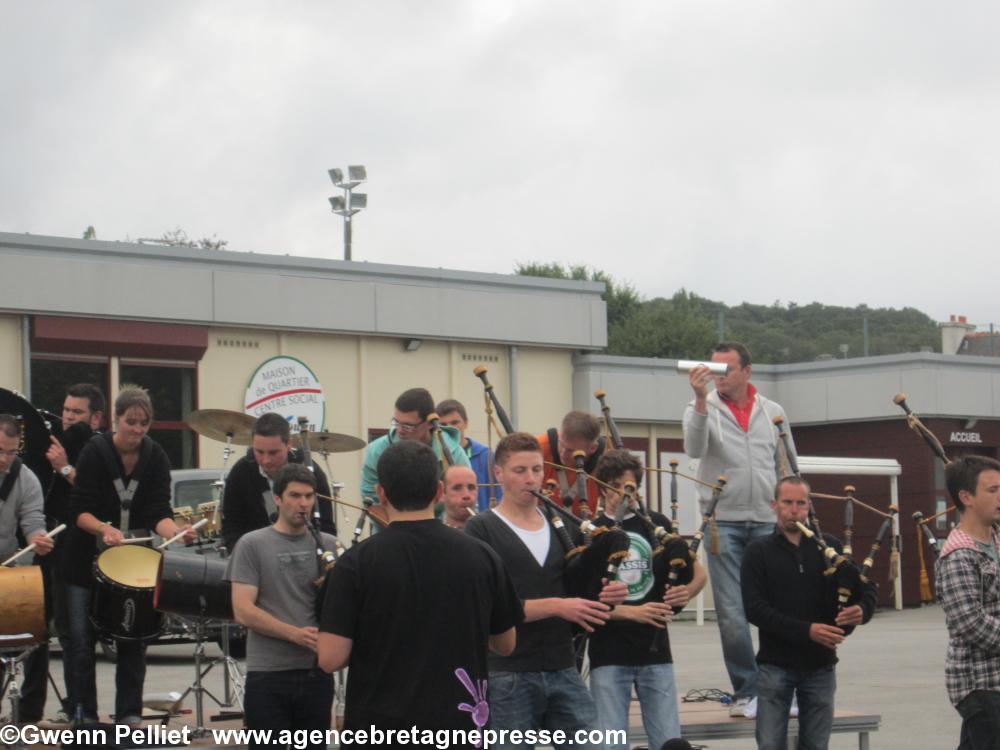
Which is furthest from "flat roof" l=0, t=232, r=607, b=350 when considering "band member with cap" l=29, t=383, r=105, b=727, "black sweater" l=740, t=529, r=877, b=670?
"black sweater" l=740, t=529, r=877, b=670

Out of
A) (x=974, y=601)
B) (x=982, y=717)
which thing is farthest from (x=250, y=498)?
(x=982, y=717)

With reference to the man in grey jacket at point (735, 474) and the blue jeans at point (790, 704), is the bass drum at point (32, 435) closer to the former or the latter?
the man in grey jacket at point (735, 474)

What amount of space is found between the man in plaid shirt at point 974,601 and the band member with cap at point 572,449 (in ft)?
6.70

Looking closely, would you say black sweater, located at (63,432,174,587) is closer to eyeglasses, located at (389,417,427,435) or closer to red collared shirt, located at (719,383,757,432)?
eyeglasses, located at (389,417,427,435)

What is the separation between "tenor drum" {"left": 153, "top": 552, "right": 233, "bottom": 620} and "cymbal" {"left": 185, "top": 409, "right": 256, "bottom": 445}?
13.0 feet

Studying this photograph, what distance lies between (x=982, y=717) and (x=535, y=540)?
2.20 m

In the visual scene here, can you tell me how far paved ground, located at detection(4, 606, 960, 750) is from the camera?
1170cm

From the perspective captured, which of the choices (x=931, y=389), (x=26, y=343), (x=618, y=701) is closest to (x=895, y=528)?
(x=618, y=701)

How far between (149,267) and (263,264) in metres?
1.73

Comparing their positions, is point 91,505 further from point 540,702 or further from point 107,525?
point 540,702

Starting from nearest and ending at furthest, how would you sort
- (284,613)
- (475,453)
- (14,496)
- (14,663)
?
1. (284,613)
2. (14,663)
3. (14,496)
4. (475,453)

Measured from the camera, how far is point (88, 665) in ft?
29.0

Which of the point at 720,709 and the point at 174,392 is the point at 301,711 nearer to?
the point at 720,709

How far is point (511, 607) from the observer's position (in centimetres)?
589
